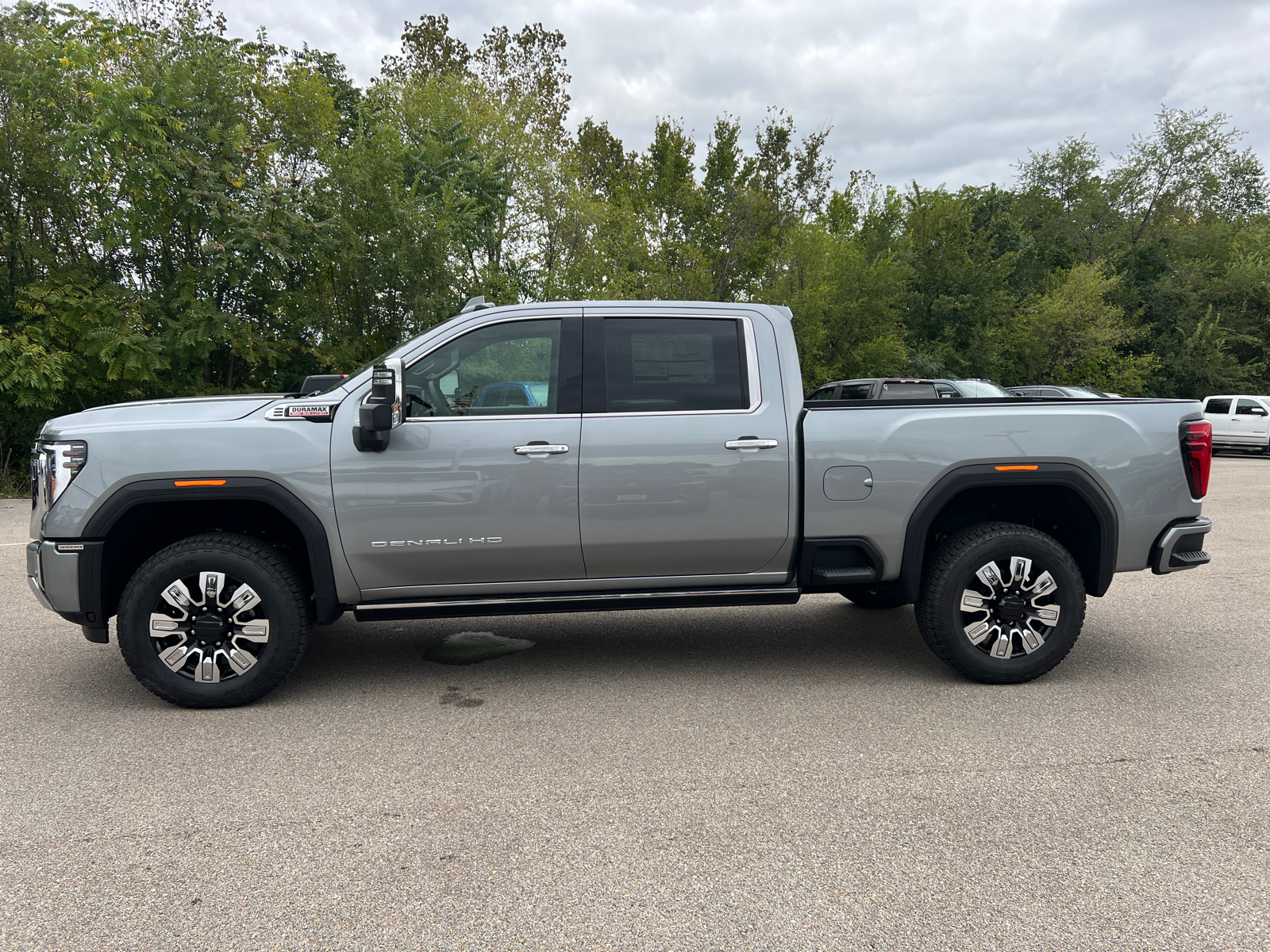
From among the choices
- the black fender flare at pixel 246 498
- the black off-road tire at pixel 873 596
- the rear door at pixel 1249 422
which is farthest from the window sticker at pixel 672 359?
the rear door at pixel 1249 422

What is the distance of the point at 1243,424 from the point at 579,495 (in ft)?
90.2

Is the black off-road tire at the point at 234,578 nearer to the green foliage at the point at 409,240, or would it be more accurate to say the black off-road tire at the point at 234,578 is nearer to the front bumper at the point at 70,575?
the front bumper at the point at 70,575

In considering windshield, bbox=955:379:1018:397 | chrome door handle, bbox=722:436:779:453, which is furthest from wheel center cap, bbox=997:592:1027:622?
windshield, bbox=955:379:1018:397

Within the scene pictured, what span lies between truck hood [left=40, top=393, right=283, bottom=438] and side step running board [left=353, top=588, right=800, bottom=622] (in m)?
1.21

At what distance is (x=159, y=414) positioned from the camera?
4621 mm

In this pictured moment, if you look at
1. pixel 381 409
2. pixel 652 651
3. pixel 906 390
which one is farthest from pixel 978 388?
pixel 381 409

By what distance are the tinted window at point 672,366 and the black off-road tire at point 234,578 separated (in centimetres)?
191

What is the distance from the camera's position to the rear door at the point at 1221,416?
26.0 metres

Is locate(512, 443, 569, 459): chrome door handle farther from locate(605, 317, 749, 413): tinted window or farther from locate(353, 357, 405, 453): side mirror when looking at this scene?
locate(353, 357, 405, 453): side mirror

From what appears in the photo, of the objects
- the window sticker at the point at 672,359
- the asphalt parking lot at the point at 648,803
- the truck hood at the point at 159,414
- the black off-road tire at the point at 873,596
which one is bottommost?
the asphalt parking lot at the point at 648,803

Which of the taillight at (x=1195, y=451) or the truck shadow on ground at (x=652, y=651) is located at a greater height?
the taillight at (x=1195, y=451)

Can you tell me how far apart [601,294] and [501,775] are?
20.4 m

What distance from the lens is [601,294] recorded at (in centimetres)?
2320

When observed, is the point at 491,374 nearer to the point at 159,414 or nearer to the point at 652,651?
the point at 159,414
